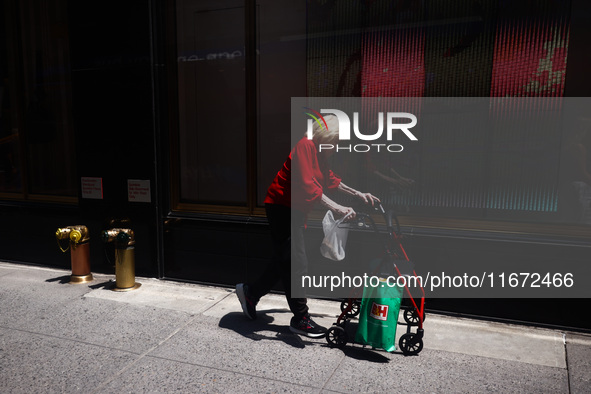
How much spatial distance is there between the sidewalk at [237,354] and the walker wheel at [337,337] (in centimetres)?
6

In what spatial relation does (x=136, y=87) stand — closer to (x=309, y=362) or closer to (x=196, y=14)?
(x=196, y=14)

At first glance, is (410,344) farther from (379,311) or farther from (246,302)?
(246,302)

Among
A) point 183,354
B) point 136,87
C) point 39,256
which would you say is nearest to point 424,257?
point 183,354

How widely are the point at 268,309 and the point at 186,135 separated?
2.51m

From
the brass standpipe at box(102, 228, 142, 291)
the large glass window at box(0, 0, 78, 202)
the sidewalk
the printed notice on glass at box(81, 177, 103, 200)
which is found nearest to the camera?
the sidewalk

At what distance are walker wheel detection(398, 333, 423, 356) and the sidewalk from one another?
6 centimetres

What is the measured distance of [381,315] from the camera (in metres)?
3.60

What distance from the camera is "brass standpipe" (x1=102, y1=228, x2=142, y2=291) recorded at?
5.31 meters

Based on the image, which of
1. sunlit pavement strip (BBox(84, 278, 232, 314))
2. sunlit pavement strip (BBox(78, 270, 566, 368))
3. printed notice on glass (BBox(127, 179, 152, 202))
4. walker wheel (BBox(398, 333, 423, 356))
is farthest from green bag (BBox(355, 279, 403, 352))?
printed notice on glass (BBox(127, 179, 152, 202))

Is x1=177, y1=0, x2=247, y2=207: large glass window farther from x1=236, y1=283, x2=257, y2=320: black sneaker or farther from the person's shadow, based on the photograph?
the person's shadow

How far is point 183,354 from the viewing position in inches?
148

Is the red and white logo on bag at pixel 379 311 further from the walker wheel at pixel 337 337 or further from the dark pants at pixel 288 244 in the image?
the dark pants at pixel 288 244

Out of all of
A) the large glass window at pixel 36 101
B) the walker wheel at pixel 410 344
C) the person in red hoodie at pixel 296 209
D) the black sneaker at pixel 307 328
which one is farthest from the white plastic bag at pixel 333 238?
the large glass window at pixel 36 101

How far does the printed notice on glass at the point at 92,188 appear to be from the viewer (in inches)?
233
